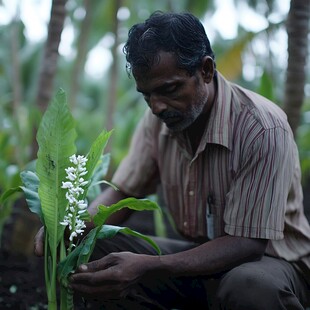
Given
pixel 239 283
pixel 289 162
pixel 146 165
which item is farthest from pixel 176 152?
pixel 239 283

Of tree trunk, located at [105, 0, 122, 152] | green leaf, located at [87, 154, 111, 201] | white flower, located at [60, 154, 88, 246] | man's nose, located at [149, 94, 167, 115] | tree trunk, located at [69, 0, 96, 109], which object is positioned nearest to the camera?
white flower, located at [60, 154, 88, 246]

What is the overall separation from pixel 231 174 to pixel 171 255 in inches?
16.0

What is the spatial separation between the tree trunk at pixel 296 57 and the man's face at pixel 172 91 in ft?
3.93

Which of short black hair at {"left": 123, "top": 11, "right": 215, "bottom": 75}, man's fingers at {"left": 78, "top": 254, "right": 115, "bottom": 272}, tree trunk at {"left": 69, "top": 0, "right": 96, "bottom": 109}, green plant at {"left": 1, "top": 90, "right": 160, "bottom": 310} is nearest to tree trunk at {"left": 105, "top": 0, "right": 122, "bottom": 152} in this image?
tree trunk at {"left": 69, "top": 0, "right": 96, "bottom": 109}

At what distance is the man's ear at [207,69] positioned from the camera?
88.4 inches

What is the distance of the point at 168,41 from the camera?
2158 mm

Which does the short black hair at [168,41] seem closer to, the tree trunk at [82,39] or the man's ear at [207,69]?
the man's ear at [207,69]

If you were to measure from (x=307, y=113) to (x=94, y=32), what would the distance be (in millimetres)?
4258

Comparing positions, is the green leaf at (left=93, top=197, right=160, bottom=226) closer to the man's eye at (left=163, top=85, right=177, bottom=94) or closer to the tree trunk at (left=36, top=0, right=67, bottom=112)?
the man's eye at (left=163, top=85, right=177, bottom=94)

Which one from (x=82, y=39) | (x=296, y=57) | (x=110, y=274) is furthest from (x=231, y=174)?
(x=82, y=39)

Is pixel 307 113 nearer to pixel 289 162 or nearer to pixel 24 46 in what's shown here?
pixel 289 162

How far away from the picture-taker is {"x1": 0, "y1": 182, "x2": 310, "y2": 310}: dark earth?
2695 millimetres

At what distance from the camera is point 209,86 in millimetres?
2367

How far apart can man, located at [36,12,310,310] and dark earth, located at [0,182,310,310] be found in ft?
1.73
